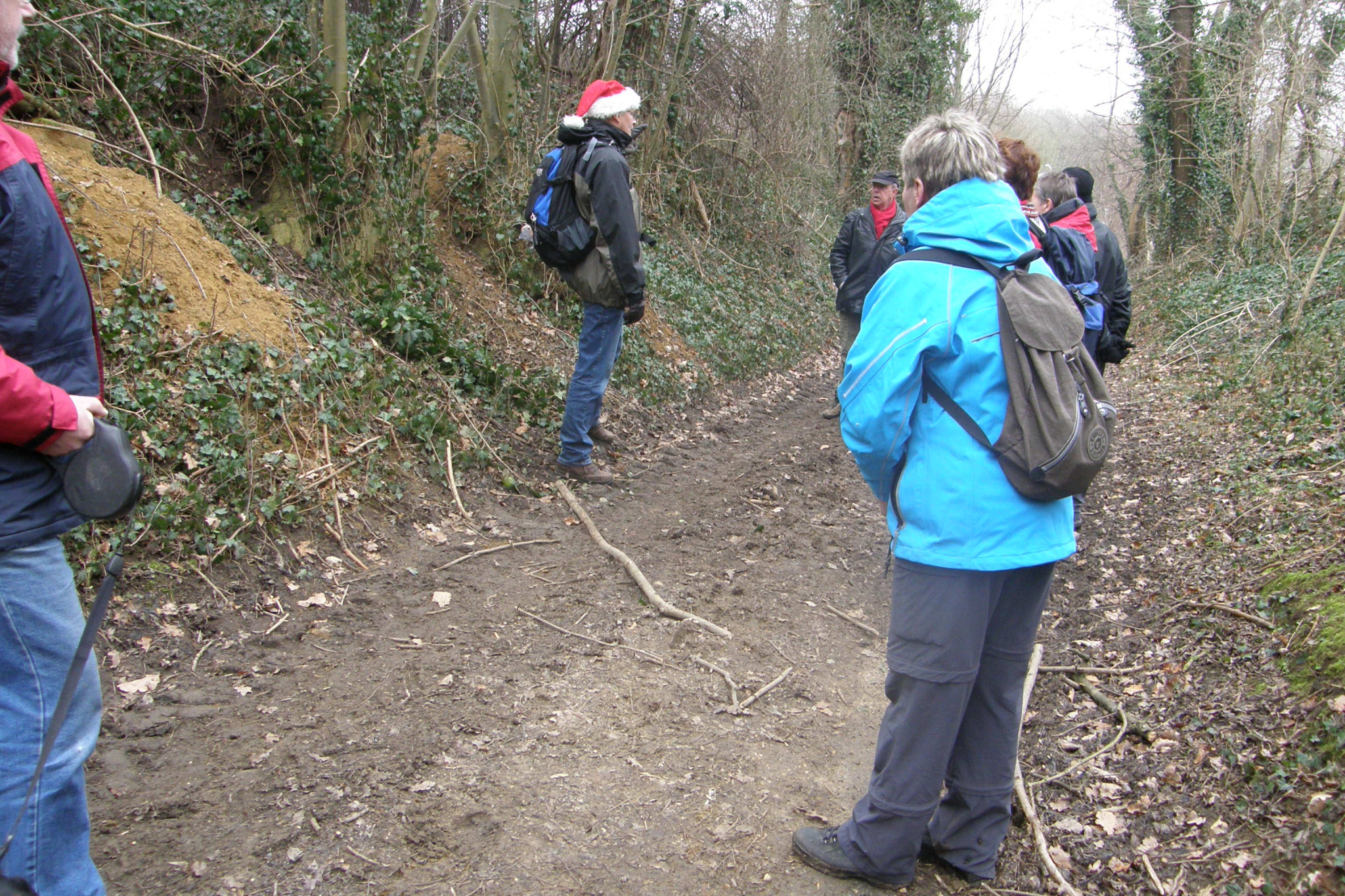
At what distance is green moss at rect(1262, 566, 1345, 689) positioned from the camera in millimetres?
3461

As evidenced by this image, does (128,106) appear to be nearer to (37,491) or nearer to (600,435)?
(600,435)

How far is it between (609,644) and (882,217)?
5238 millimetres

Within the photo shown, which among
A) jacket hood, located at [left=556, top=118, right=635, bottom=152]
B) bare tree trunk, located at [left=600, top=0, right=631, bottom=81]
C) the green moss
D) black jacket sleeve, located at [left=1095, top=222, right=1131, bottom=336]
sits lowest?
the green moss

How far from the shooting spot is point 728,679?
386cm

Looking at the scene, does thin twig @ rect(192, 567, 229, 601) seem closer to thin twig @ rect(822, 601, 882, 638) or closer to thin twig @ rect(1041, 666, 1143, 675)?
thin twig @ rect(822, 601, 882, 638)

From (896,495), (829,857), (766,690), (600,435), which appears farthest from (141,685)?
(600,435)

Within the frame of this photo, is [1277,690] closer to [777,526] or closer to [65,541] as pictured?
[777,526]

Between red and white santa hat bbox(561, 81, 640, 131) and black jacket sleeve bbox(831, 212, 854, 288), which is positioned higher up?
red and white santa hat bbox(561, 81, 640, 131)

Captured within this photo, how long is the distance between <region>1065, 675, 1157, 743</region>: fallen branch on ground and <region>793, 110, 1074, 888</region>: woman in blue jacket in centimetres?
135

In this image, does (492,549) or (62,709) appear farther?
(492,549)

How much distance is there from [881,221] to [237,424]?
5.67m

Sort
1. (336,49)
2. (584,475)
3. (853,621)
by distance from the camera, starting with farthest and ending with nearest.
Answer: (336,49) < (584,475) < (853,621)

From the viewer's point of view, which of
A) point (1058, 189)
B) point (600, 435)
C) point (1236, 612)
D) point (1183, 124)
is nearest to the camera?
point (1236, 612)

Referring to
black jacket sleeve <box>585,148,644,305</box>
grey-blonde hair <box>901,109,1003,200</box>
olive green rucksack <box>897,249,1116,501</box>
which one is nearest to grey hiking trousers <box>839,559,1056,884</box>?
olive green rucksack <box>897,249,1116,501</box>
